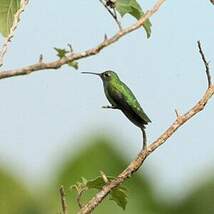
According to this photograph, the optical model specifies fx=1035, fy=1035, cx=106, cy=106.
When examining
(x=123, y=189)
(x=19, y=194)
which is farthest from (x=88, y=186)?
(x=19, y=194)

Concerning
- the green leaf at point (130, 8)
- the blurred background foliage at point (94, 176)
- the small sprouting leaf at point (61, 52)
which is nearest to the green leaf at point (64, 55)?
the small sprouting leaf at point (61, 52)

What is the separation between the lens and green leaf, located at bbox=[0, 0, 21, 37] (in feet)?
7.45

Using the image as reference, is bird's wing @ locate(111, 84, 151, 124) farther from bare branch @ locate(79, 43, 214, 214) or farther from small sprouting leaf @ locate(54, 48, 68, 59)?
small sprouting leaf @ locate(54, 48, 68, 59)

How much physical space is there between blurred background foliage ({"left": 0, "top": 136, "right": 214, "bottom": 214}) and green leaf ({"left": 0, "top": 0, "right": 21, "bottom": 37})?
10688mm

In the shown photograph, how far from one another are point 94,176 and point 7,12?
433 inches

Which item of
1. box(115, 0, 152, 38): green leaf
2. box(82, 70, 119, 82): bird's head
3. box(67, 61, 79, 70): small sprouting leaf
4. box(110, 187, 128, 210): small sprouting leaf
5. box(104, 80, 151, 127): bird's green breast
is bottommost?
box(110, 187, 128, 210): small sprouting leaf

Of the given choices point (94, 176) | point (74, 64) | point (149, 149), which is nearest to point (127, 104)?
point (149, 149)

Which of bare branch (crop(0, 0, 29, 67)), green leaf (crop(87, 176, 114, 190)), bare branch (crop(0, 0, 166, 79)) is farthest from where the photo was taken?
green leaf (crop(87, 176, 114, 190))

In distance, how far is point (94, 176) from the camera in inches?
521

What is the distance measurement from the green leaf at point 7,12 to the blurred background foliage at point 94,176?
10688 millimetres

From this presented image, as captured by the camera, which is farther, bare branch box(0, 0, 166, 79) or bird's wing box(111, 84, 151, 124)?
bird's wing box(111, 84, 151, 124)

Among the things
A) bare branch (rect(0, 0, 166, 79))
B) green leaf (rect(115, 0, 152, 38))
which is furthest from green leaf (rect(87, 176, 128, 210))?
bare branch (rect(0, 0, 166, 79))

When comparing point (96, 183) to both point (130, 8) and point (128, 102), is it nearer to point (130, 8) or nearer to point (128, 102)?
point (128, 102)

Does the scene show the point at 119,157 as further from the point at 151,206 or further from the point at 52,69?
the point at 52,69
